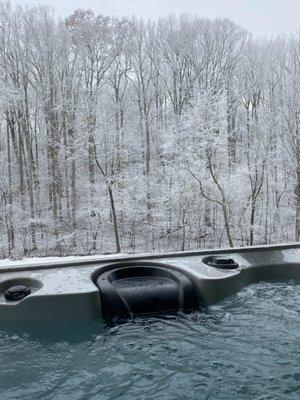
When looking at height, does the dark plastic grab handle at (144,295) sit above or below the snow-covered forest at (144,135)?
below

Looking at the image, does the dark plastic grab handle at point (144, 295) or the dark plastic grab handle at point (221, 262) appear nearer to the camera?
the dark plastic grab handle at point (144, 295)

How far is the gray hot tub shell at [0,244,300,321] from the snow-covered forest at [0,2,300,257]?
675 centimetres

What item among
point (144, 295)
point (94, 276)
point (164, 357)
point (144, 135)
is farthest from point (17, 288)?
point (144, 135)

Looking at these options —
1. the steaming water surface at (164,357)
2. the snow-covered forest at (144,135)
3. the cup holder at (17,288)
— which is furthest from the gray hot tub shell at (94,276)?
the snow-covered forest at (144,135)

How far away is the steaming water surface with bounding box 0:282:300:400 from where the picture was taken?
2.41 m

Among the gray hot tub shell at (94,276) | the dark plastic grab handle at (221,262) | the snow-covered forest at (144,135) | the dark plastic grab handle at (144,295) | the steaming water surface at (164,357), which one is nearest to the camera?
the steaming water surface at (164,357)

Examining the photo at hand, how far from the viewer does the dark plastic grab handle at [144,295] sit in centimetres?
342

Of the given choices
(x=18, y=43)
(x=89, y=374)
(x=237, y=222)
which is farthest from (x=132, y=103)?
(x=89, y=374)

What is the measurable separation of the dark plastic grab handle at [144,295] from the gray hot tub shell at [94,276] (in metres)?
0.10

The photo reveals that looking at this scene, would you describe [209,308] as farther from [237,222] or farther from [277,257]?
[237,222]

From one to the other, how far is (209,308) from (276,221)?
9941 mm

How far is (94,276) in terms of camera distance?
3.83 meters

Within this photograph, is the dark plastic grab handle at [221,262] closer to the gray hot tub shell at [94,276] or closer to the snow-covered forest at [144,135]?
the gray hot tub shell at [94,276]

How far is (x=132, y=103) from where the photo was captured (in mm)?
15430
